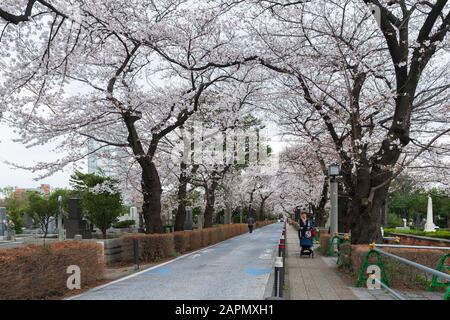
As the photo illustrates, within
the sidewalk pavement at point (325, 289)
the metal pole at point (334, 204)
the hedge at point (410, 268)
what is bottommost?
the sidewalk pavement at point (325, 289)

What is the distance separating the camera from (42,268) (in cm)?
842

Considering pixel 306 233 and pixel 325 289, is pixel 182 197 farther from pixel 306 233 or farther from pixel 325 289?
pixel 325 289

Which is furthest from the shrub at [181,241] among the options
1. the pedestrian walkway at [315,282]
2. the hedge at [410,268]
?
the hedge at [410,268]

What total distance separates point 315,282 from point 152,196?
26.7ft

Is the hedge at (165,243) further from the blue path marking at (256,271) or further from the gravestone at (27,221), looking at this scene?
the gravestone at (27,221)

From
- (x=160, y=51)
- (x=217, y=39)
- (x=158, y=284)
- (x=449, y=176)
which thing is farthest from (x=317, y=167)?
(x=158, y=284)

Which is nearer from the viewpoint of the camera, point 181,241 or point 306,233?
point 306,233

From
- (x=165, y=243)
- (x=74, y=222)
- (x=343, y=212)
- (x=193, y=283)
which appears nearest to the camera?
(x=193, y=283)

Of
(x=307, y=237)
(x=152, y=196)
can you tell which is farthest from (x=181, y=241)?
(x=307, y=237)

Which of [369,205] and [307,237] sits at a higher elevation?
[369,205]

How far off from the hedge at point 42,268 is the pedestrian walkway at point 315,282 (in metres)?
4.52

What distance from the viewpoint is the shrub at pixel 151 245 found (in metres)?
15.3

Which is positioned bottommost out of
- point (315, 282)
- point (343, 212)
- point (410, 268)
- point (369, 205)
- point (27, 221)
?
point (27, 221)
